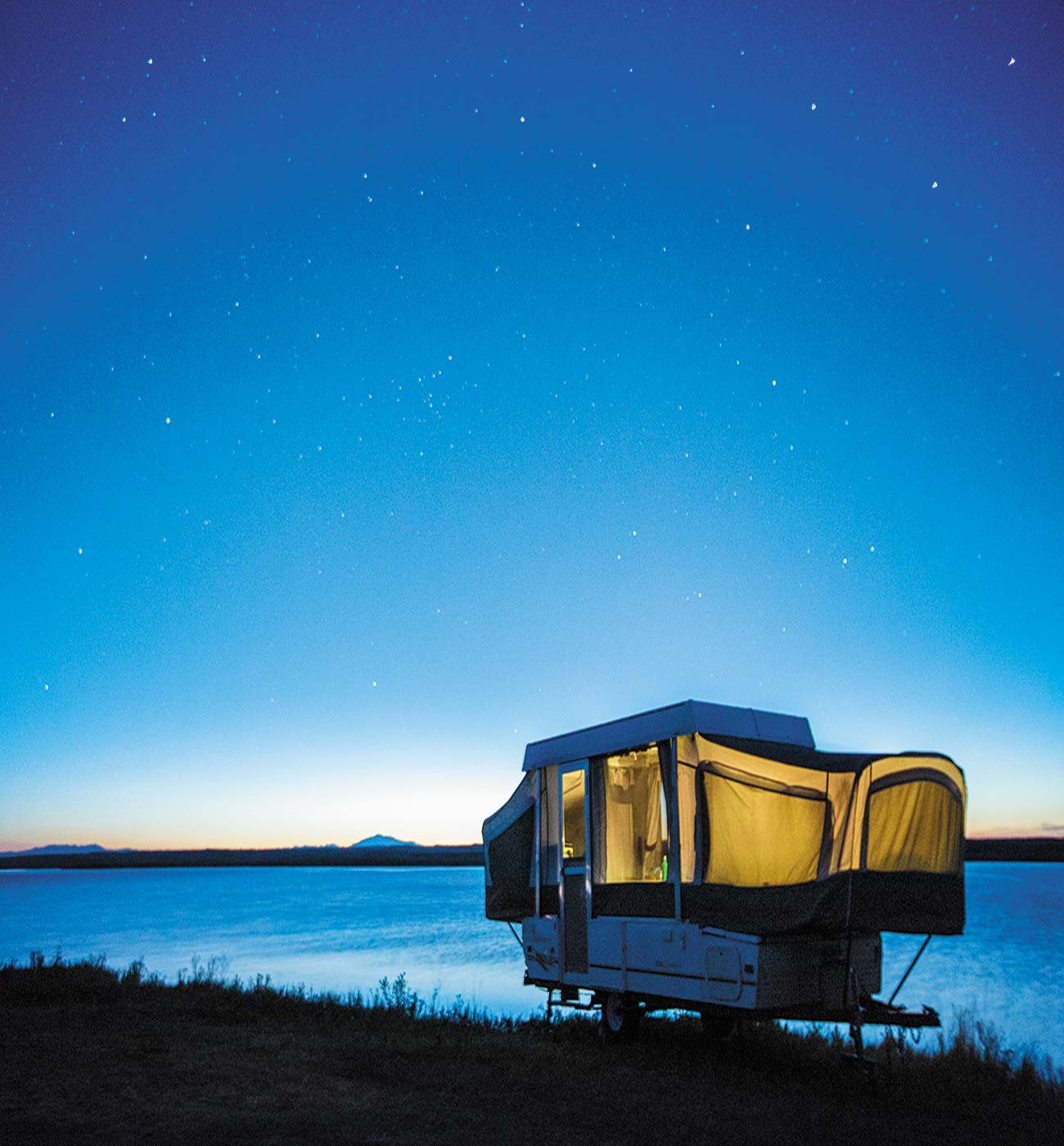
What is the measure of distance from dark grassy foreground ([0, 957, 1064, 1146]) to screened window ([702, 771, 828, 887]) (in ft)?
5.08

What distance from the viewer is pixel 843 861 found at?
8336 mm

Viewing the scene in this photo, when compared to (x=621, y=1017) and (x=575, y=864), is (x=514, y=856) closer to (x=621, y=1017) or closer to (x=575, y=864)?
(x=575, y=864)

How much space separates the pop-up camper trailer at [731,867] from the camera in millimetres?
7516

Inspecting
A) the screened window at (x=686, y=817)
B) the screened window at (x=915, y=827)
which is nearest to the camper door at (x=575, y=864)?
the screened window at (x=686, y=817)

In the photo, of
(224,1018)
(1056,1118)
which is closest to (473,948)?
(224,1018)

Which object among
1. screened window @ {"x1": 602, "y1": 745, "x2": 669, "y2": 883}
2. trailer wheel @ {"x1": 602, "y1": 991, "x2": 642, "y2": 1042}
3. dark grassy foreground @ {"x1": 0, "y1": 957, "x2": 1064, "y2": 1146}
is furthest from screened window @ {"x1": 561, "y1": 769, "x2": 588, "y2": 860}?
dark grassy foreground @ {"x1": 0, "y1": 957, "x2": 1064, "y2": 1146}

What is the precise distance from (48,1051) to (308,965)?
61.3ft

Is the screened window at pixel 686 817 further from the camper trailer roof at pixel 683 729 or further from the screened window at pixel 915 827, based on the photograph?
the screened window at pixel 915 827

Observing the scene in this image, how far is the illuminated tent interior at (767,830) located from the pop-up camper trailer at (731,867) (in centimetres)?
2

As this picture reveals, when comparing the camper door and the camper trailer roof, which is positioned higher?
the camper trailer roof

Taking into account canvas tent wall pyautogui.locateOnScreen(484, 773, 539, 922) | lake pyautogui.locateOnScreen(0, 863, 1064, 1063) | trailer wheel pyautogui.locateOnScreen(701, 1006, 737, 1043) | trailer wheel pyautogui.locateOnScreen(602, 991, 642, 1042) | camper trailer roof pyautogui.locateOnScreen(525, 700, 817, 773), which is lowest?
lake pyautogui.locateOnScreen(0, 863, 1064, 1063)

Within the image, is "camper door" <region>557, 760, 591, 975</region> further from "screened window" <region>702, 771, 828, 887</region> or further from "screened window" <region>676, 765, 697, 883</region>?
"screened window" <region>702, 771, 828, 887</region>

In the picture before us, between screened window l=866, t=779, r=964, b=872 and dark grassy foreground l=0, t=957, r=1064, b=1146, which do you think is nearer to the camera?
dark grassy foreground l=0, t=957, r=1064, b=1146

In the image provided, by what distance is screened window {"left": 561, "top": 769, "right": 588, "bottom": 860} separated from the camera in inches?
404
